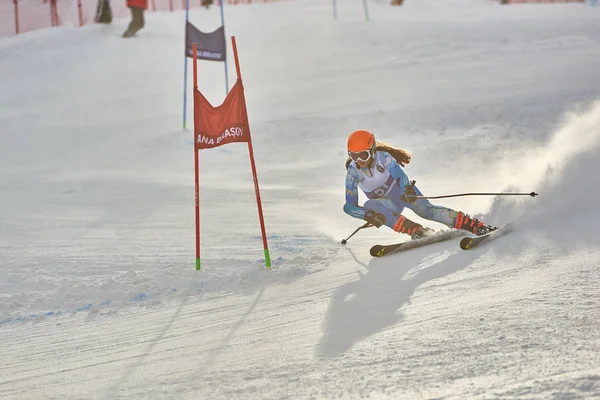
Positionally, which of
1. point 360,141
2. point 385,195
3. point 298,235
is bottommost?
point 298,235

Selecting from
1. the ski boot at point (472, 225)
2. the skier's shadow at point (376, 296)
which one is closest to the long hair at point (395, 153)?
the ski boot at point (472, 225)

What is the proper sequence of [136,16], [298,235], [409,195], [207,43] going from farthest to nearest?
[136,16] < [207,43] < [298,235] < [409,195]

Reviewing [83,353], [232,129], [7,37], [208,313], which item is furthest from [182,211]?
[7,37]

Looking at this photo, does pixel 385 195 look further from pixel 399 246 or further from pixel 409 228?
pixel 399 246

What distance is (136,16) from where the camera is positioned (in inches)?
989

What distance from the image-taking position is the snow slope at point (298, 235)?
4.68 m

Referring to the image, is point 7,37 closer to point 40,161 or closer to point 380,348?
point 40,161

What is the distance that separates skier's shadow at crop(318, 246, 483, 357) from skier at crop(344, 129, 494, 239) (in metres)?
0.32

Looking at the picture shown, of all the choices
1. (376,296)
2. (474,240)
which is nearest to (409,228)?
(474,240)

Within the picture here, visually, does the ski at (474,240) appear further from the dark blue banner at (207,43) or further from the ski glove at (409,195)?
the dark blue banner at (207,43)

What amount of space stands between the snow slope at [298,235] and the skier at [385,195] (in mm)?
311

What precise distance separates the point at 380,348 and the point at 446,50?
1817 centimetres

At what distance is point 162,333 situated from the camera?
18.6 ft

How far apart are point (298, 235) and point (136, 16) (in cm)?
1795
